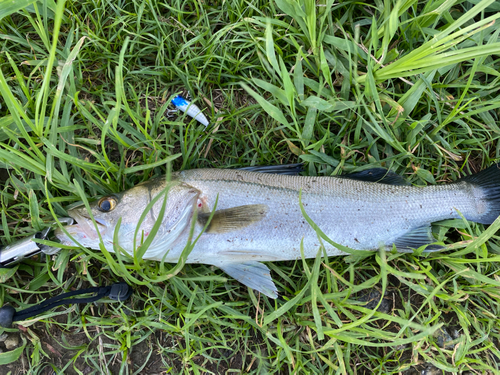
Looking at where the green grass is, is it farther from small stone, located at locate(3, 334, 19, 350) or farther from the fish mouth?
the fish mouth

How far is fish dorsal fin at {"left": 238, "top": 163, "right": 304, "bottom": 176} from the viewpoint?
270cm

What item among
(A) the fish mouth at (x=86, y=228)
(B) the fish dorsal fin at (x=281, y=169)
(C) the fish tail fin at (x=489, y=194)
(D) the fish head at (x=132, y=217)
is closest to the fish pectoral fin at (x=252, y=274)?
(D) the fish head at (x=132, y=217)

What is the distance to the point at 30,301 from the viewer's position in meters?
2.71

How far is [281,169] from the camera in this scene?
2.73m

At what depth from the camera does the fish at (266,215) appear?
2.31 meters

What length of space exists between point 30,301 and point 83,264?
0.66 metres

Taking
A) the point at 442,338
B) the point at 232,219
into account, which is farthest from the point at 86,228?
the point at 442,338

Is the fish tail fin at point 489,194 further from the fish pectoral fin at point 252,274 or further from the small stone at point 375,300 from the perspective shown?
the fish pectoral fin at point 252,274

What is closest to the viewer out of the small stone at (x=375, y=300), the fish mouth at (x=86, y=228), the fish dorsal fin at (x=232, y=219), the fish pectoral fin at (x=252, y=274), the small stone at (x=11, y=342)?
the fish mouth at (x=86, y=228)

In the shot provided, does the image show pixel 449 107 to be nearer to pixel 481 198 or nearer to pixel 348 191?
pixel 481 198

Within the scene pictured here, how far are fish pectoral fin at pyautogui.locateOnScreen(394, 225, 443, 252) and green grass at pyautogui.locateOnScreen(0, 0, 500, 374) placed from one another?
0.16 meters

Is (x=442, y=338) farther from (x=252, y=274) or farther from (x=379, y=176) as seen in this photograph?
(x=252, y=274)

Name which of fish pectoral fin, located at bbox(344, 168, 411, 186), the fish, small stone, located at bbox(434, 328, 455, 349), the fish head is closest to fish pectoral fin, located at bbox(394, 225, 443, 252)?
the fish

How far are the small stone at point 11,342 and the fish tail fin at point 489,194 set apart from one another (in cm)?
403
